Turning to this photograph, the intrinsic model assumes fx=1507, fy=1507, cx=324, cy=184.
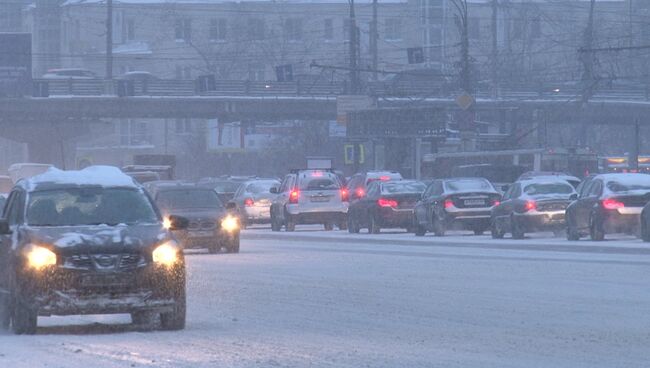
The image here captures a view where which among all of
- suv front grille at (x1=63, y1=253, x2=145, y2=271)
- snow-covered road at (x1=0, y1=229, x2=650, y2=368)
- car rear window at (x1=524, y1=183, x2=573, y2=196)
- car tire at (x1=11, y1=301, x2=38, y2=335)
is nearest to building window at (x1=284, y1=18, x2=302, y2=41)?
car rear window at (x1=524, y1=183, x2=573, y2=196)

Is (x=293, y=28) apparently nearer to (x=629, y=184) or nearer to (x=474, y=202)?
(x=474, y=202)

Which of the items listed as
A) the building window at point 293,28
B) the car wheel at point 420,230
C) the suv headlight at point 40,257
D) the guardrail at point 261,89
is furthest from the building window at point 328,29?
the suv headlight at point 40,257

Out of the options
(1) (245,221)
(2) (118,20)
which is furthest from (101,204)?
(2) (118,20)

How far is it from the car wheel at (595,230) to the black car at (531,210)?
2.80 meters

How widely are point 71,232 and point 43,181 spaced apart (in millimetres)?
1595

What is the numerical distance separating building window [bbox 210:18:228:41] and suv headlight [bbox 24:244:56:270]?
4245 inches

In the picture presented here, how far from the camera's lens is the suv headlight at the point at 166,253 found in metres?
14.8

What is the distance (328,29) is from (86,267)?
108392 millimetres

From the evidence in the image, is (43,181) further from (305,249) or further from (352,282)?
(305,249)

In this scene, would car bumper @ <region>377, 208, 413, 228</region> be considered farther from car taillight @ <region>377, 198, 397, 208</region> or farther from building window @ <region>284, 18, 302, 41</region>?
building window @ <region>284, 18, 302, 41</region>

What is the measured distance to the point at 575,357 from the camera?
41.0ft

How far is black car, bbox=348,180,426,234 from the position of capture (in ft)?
141

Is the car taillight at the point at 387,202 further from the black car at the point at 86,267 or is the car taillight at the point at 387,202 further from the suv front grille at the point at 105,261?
the suv front grille at the point at 105,261

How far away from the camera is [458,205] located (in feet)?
130
